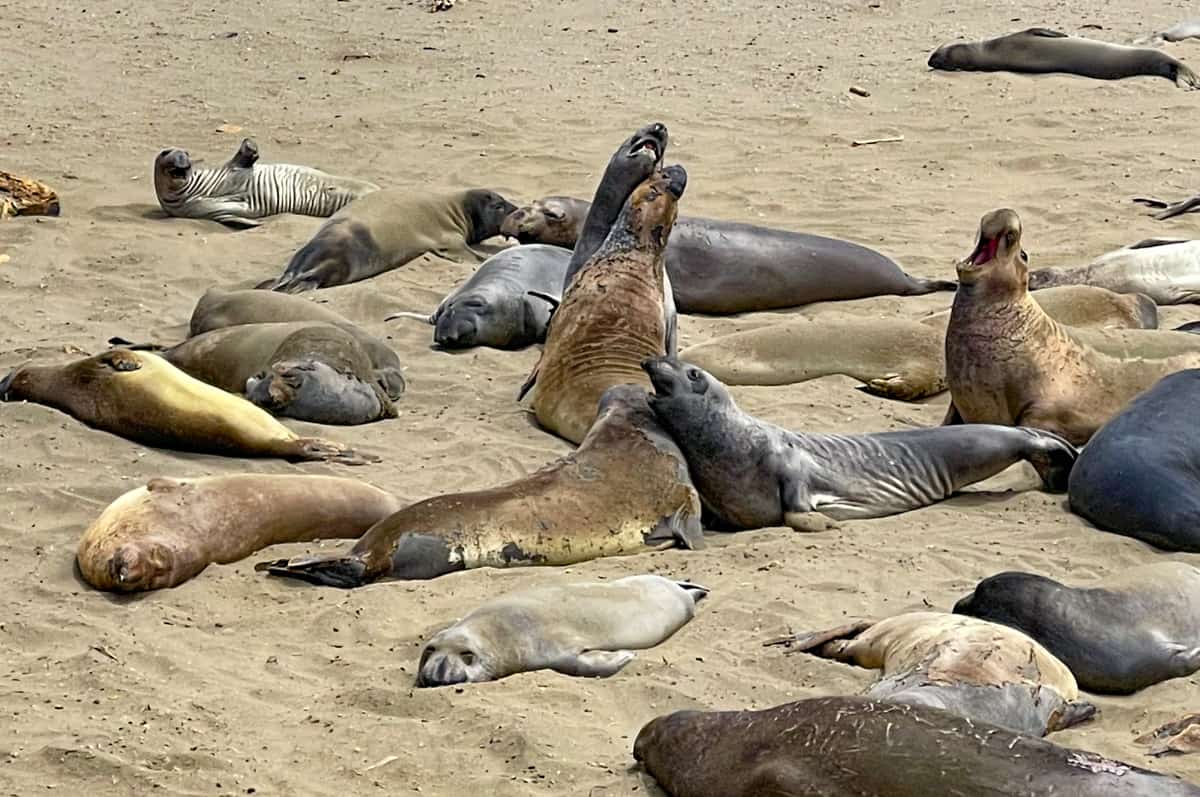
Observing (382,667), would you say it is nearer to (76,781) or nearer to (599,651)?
(599,651)

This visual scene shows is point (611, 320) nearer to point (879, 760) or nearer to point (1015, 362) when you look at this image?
point (1015, 362)

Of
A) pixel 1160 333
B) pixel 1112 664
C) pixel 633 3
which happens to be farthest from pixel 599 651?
pixel 633 3

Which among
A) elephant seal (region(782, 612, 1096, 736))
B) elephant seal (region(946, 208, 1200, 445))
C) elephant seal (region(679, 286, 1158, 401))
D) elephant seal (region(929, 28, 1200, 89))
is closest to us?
elephant seal (region(782, 612, 1096, 736))

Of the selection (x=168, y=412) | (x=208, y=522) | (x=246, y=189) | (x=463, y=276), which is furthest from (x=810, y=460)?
(x=246, y=189)

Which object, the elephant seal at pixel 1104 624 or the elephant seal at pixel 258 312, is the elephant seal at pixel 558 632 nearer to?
the elephant seal at pixel 1104 624

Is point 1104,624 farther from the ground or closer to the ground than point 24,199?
closer to the ground

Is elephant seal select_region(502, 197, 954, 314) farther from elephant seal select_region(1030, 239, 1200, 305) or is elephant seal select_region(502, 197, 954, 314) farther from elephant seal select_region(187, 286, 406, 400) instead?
elephant seal select_region(187, 286, 406, 400)

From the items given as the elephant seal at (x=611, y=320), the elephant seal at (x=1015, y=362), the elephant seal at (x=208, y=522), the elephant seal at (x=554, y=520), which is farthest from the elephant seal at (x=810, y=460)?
the elephant seal at (x=208, y=522)

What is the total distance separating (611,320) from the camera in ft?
23.2

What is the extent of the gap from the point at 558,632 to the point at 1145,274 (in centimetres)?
474

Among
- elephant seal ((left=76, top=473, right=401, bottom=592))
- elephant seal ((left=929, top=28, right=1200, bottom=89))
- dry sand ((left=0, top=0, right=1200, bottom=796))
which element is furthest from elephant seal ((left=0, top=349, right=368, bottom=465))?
→ elephant seal ((left=929, top=28, right=1200, bottom=89))

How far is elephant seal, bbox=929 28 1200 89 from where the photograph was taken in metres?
13.4

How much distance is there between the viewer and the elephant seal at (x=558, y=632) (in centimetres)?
447

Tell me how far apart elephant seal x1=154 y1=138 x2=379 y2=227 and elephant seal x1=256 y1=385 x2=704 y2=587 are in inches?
180
